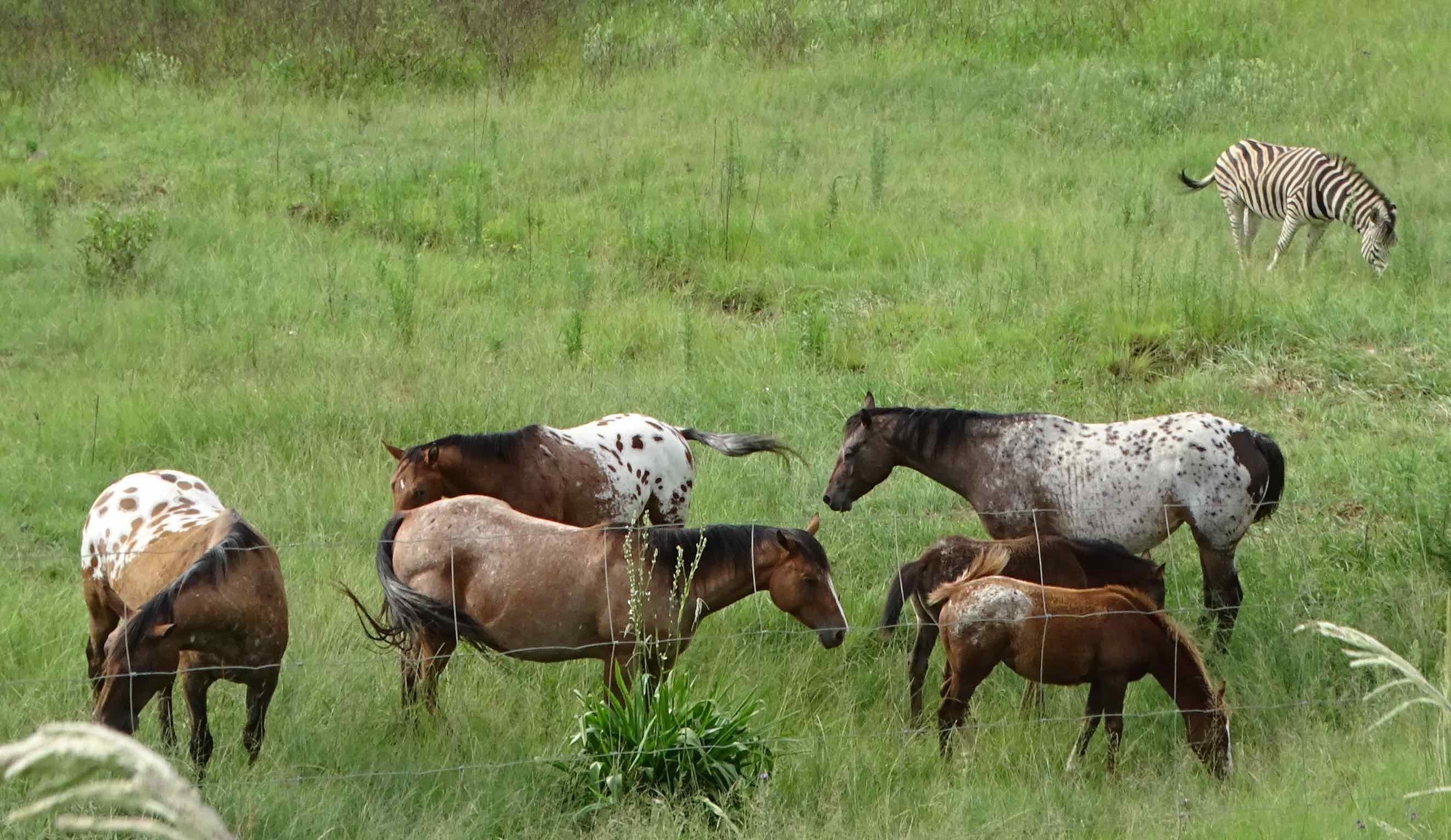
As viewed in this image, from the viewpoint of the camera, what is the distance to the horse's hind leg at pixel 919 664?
20.9 ft

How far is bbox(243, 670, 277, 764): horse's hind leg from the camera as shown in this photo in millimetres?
5461

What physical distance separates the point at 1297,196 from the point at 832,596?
10.8 meters

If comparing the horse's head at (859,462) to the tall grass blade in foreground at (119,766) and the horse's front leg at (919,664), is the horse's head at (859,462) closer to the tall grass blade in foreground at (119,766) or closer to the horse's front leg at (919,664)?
the horse's front leg at (919,664)

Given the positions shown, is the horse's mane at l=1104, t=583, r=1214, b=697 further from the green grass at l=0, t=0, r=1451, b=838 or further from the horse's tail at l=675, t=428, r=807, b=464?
the horse's tail at l=675, t=428, r=807, b=464

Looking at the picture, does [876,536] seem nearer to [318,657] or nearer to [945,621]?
[945,621]

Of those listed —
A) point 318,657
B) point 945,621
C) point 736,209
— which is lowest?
point 318,657

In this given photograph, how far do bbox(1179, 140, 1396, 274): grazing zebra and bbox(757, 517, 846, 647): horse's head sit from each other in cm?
959

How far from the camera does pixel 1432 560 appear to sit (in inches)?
291

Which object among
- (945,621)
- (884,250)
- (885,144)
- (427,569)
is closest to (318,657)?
(427,569)

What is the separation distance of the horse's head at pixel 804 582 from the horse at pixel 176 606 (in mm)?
1976

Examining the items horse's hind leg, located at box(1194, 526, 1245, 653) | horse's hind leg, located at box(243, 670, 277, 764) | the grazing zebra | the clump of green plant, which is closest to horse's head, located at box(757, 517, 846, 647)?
horse's hind leg, located at box(243, 670, 277, 764)

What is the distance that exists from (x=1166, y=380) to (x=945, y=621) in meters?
5.49

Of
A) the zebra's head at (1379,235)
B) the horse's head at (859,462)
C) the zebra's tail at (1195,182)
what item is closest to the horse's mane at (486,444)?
the horse's head at (859,462)

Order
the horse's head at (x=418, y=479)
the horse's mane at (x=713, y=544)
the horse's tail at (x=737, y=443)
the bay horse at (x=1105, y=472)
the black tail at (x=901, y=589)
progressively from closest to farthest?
the horse's mane at (x=713, y=544), the black tail at (x=901, y=589), the horse's head at (x=418, y=479), the bay horse at (x=1105, y=472), the horse's tail at (x=737, y=443)
